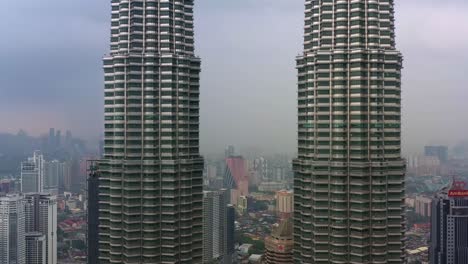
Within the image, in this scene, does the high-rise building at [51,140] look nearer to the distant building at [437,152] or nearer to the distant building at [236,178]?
the distant building at [236,178]

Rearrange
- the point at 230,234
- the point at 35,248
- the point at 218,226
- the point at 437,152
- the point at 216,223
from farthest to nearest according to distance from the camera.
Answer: the point at 230,234
the point at 218,226
the point at 216,223
the point at 35,248
the point at 437,152

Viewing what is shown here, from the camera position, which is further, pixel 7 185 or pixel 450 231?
pixel 450 231

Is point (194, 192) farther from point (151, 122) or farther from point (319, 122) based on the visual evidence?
point (319, 122)

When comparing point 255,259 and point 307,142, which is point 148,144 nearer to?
point 307,142

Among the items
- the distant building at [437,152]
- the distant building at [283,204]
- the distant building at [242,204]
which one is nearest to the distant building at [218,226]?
the distant building at [242,204]

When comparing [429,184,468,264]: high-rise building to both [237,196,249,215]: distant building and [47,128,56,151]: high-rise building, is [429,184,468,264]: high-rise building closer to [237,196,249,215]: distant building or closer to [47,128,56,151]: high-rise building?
[237,196,249,215]: distant building

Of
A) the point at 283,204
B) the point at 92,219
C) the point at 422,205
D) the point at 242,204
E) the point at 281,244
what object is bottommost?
the point at 281,244

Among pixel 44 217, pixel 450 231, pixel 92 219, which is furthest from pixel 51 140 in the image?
pixel 450 231
